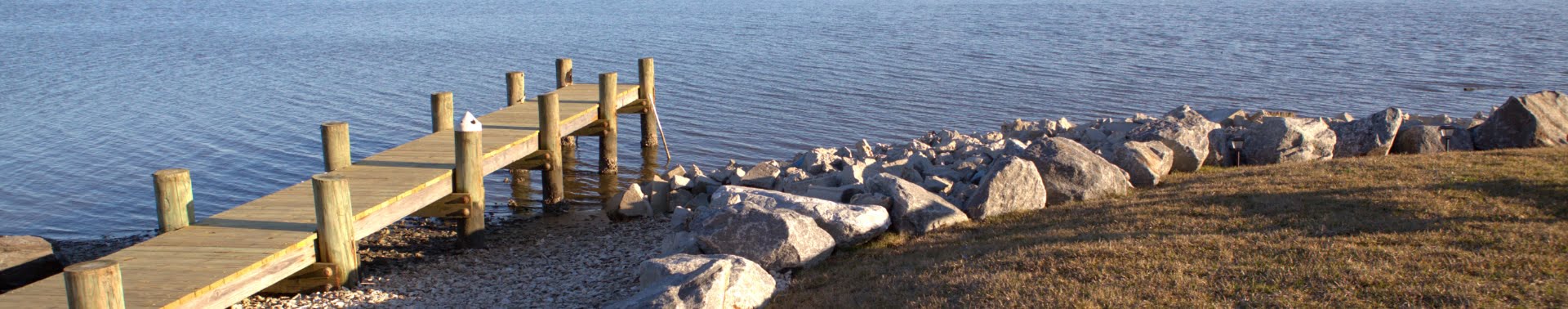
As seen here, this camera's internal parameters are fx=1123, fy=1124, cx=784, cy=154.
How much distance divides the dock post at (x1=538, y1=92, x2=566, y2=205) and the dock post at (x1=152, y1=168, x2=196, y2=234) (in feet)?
17.7

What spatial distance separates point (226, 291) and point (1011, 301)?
638 centimetres

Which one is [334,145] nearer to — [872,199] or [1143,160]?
[872,199]

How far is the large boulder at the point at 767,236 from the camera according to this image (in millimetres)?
9953

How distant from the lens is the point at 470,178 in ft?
43.0

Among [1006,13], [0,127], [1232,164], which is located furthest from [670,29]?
[1232,164]

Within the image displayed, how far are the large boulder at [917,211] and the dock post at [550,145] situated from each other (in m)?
6.12

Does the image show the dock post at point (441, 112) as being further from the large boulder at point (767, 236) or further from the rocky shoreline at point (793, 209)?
the large boulder at point (767, 236)

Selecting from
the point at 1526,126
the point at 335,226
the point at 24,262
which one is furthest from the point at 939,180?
the point at 24,262

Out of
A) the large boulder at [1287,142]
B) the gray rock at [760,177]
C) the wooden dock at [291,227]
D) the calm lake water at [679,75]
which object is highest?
the large boulder at [1287,142]

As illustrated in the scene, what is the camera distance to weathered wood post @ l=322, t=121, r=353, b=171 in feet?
42.7

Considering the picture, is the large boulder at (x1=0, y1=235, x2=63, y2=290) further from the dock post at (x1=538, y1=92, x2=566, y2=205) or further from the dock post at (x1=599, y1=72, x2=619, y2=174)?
the dock post at (x1=599, y1=72, x2=619, y2=174)

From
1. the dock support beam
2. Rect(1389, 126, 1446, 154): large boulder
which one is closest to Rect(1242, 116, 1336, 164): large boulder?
Rect(1389, 126, 1446, 154): large boulder

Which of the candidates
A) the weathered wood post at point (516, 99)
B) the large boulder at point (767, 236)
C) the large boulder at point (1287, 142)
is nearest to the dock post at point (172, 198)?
the large boulder at point (767, 236)

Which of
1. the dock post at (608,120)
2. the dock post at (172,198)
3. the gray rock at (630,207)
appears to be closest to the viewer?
the dock post at (172,198)
